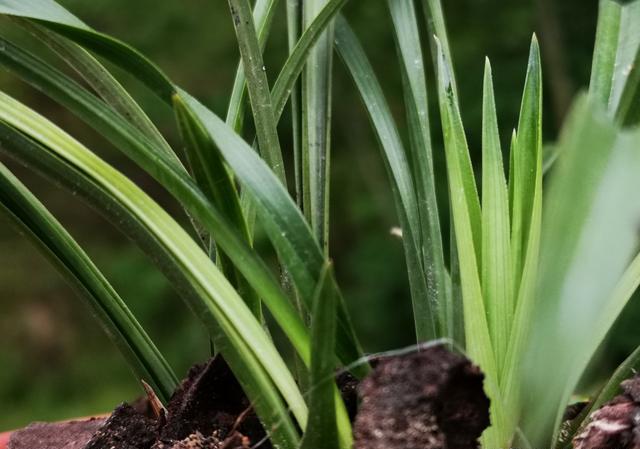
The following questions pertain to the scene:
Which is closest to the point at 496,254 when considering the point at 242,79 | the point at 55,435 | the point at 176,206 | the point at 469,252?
the point at 469,252

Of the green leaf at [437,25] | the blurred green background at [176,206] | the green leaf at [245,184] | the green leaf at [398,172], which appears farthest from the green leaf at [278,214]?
the blurred green background at [176,206]

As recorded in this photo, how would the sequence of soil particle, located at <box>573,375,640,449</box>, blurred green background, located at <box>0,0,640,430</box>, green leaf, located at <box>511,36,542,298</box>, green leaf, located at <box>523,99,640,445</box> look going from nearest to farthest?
1. green leaf, located at <box>523,99,640,445</box>
2. soil particle, located at <box>573,375,640,449</box>
3. green leaf, located at <box>511,36,542,298</box>
4. blurred green background, located at <box>0,0,640,430</box>

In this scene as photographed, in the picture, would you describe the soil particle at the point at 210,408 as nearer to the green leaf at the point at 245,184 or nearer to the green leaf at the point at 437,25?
the green leaf at the point at 245,184

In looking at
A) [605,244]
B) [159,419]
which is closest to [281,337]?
[159,419]

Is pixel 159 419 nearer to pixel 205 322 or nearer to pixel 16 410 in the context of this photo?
pixel 205 322

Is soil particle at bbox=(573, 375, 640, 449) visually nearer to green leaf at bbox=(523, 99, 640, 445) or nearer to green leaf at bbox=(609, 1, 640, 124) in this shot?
green leaf at bbox=(523, 99, 640, 445)

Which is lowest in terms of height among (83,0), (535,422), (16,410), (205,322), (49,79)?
(16,410)

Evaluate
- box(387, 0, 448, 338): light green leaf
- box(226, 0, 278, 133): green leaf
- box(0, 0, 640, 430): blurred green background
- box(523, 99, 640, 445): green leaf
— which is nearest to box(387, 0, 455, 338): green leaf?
box(387, 0, 448, 338): light green leaf
